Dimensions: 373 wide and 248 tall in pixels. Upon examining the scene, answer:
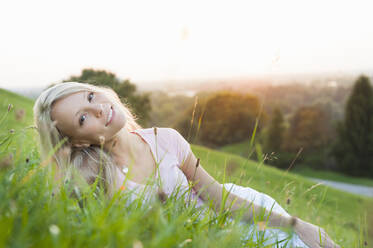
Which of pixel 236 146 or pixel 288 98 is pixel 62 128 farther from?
pixel 288 98

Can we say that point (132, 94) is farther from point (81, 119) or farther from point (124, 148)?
point (81, 119)

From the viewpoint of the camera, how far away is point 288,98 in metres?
51.4

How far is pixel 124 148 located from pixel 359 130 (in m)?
31.6

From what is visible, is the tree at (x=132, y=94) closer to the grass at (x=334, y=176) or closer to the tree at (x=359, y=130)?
the grass at (x=334, y=176)

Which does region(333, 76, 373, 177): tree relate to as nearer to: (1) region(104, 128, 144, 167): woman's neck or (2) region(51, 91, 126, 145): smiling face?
(1) region(104, 128, 144, 167): woman's neck

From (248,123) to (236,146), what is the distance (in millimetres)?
3143

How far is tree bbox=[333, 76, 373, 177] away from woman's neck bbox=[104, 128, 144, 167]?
102ft

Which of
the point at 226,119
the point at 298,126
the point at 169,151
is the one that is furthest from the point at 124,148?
the point at 226,119

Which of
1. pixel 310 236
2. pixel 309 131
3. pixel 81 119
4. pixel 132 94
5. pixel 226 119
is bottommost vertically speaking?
pixel 309 131

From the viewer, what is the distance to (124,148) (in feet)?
8.93

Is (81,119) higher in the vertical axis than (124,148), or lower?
higher

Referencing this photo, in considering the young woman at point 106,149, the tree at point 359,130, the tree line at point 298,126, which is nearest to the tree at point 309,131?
the tree line at point 298,126

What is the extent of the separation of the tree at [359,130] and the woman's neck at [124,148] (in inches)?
1226

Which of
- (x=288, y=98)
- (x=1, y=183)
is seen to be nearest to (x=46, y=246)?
(x=1, y=183)
